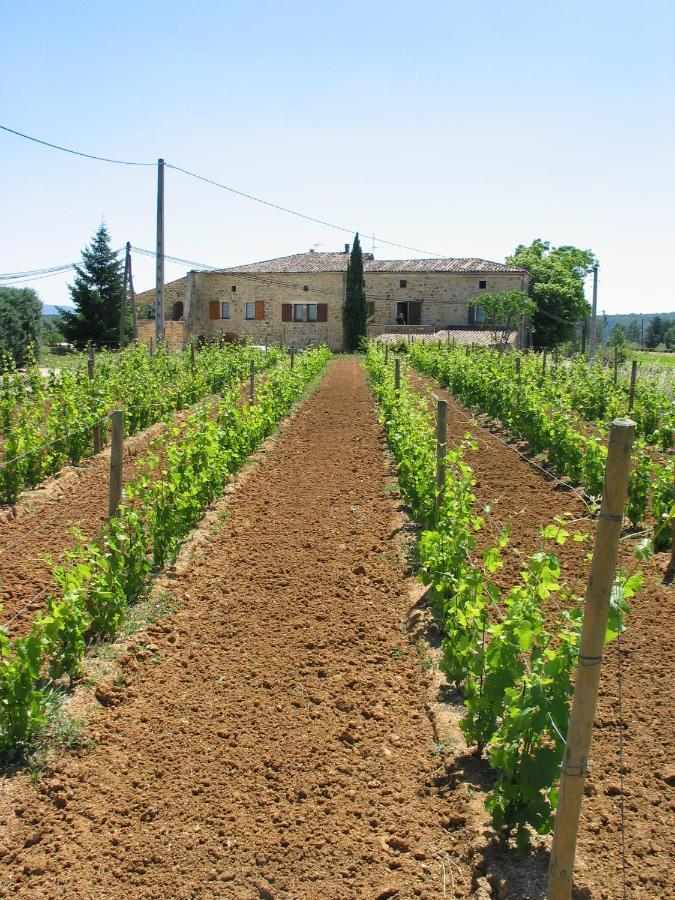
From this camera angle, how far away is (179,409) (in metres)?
14.9

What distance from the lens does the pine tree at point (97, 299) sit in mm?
33719

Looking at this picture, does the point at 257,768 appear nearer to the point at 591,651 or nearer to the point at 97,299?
the point at 591,651

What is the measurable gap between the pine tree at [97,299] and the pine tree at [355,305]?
12106 millimetres

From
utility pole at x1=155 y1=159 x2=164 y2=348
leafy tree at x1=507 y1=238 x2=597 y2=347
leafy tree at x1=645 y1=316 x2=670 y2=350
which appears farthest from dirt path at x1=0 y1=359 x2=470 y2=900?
leafy tree at x1=645 y1=316 x2=670 y2=350

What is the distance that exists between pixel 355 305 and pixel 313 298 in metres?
3.18

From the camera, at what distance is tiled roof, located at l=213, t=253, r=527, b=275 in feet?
135

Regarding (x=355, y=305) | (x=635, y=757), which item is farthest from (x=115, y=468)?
(x=355, y=305)

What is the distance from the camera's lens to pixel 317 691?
4.52 meters

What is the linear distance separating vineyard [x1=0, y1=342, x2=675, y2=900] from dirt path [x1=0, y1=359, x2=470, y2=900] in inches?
0.5

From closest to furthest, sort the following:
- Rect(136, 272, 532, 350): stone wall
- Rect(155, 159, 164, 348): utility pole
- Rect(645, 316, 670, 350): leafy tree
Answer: Rect(155, 159, 164, 348): utility pole, Rect(136, 272, 532, 350): stone wall, Rect(645, 316, 670, 350): leafy tree

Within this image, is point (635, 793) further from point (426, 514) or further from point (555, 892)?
point (426, 514)

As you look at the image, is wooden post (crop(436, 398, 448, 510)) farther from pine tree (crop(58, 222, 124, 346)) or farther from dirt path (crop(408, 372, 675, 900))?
pine tree (crop(58, 222, 124, 346))

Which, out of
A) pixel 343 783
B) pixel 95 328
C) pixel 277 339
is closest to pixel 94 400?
pixel 343 783

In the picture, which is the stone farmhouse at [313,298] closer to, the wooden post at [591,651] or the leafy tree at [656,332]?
the wooden post at [591,651]
